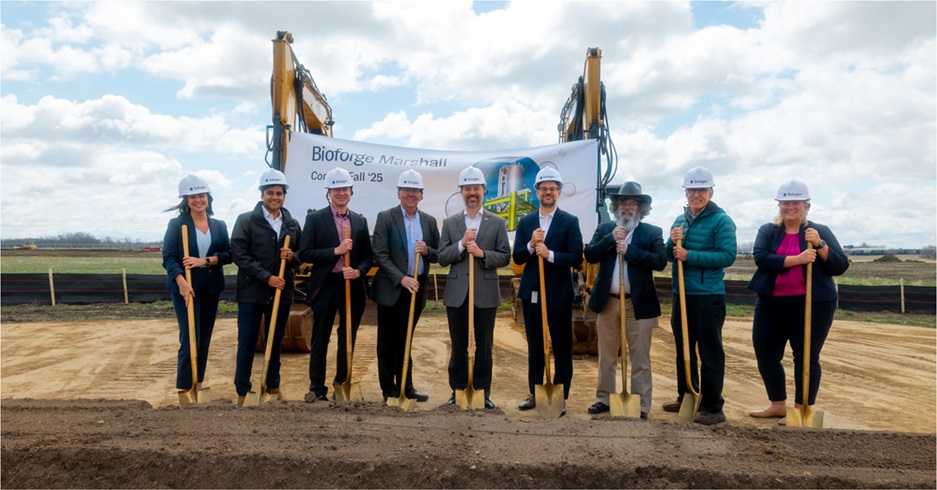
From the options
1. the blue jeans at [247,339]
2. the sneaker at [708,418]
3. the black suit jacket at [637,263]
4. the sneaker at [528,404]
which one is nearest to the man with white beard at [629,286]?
the black suit jacket at [637,263]

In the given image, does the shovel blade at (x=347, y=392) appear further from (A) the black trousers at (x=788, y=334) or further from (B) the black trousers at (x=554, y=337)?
(A) the black trousers at (x=788, y=334)

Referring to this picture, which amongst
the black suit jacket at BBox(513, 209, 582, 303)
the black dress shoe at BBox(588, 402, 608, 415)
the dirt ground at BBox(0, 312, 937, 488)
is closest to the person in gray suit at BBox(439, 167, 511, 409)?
the black suit jacket at BBox(513, 209, 582, 303)

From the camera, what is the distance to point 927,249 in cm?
8794

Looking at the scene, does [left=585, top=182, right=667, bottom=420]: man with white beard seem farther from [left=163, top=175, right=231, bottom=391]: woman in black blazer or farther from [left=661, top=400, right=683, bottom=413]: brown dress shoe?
[left=163, top=175, right=231, bottom=391]: woman in black blazer

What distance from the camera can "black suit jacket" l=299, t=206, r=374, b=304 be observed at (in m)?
5.03

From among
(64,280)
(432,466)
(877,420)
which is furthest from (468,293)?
(64,280)

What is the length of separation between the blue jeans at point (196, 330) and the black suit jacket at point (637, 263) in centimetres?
316

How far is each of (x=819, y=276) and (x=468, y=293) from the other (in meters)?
2.69

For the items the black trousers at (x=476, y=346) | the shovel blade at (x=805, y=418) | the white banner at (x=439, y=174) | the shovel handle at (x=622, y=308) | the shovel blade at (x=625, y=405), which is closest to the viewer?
the shovel blade at (x=805, y=418)

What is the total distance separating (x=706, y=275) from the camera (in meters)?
4.75

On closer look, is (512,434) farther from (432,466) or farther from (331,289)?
(331,289)

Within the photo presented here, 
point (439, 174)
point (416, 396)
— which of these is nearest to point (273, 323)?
point (416, 396)

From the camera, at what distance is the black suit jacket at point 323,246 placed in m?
5.03

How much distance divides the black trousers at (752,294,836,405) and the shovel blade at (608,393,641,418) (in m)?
1.08
